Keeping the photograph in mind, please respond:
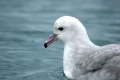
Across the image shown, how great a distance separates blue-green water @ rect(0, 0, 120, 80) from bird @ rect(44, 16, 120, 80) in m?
0.50

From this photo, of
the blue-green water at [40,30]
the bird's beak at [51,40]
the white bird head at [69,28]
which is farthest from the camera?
the blue-green water at [40,30]

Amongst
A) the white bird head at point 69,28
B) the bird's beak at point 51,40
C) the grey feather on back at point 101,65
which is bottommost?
the grey feather on back at point 101,65

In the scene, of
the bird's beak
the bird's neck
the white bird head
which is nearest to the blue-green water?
the bird's neck

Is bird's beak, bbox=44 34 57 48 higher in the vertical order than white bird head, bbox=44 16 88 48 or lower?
lower

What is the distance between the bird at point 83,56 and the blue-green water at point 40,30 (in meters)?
0.50

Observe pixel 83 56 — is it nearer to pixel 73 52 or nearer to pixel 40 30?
pixel 73 52

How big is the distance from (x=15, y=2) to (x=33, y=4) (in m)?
0.73

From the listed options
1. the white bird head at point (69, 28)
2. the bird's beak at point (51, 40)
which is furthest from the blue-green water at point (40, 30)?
the white bird head at point (69, 28)

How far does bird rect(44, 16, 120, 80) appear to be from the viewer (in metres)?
9.39

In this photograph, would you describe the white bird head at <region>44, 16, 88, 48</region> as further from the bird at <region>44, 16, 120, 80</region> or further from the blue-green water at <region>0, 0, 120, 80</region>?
the blue-green water at <region>0, 0, 120, 80</region>

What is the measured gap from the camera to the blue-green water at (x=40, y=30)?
11242mm

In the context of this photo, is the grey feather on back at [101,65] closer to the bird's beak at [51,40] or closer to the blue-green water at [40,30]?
the blue-green water at [40,30]

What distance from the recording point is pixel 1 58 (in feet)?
39.4

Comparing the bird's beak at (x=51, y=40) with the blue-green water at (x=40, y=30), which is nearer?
the bird's beak at (x=51, y=40)
